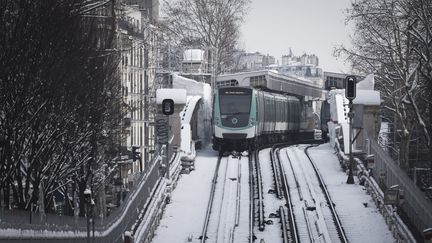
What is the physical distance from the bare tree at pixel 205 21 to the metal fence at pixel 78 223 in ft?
120

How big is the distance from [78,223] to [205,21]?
46.1m

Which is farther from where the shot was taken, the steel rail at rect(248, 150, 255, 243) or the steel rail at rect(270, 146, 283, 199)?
the steel rail at rect(270, 146, 283, 199)

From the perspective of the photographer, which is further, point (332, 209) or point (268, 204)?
point (268, 204)

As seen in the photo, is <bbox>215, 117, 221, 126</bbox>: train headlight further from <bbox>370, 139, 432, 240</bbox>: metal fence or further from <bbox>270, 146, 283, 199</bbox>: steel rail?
<bbox>370, 139, 432, 240</bbox>: metal fence

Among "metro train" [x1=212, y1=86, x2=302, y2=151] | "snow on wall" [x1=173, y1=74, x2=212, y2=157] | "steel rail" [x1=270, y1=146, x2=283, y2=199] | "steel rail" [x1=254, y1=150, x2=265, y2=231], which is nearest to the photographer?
"steel rail" [x1=254, y1=150, x2=265, y2=231]

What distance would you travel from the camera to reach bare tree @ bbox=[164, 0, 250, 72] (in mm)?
66875

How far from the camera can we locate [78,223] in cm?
2295

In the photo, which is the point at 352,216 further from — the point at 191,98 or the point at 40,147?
the point at 191,98

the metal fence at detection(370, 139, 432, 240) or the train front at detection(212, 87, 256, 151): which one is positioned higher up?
the train front at detection(212, 87, 256, 151)

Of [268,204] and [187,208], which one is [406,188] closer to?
[268,204]

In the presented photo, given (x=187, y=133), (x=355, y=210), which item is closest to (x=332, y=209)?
(x=355, y=210)

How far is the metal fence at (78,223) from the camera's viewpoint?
17750 millimetres

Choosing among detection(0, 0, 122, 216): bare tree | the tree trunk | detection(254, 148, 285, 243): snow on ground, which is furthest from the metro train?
detection(0, 0, 122, 216): bare tree

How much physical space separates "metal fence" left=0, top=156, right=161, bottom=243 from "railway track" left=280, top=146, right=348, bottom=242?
4459 mm
